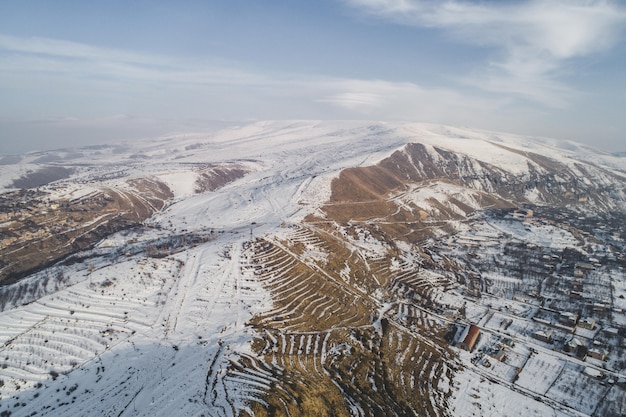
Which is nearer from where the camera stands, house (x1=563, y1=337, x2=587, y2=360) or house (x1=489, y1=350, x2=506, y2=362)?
house (x1=489, y1=350, x2=506, y2=362)

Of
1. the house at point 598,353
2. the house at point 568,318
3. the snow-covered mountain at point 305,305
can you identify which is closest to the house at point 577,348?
the snow-covered mountain at point 305,305

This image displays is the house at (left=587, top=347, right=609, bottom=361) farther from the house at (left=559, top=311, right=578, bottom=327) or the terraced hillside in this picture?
the terraced hillside

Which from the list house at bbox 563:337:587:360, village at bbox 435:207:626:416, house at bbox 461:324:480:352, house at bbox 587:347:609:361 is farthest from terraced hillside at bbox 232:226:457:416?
house at bbox 587:347:609:361

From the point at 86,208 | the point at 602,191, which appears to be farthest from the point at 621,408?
the point at 602,191

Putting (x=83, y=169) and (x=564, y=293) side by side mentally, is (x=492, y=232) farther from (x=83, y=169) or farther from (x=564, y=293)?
(x=83, y=169)

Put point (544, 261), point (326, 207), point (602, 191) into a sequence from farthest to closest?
point (602, 191) < point (326, 207) < point (544, 261)

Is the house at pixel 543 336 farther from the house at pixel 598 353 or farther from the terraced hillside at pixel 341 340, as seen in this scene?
the terraced hillside at pixel 341 340
